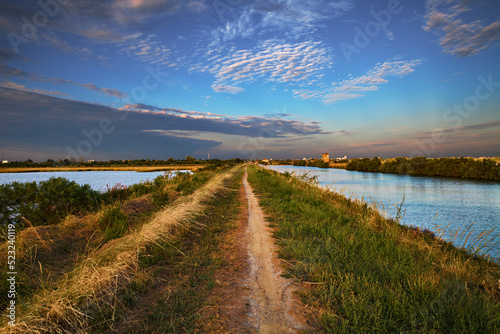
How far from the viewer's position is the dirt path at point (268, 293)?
316 centimetres

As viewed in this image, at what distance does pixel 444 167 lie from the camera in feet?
140

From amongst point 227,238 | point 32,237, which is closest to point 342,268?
point 227,238

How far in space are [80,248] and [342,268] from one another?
6763 mm

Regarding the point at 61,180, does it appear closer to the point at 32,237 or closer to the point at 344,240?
the point at 32,237

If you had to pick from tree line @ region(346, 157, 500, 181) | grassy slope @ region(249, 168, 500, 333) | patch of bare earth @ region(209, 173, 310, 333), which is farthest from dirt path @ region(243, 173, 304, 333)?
tree line @ region(346, 157, 500, 181)

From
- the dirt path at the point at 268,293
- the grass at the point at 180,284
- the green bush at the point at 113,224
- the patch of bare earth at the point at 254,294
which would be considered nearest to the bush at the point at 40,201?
the green bush at the point at 113,224

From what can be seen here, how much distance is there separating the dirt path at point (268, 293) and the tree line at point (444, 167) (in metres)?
44.4

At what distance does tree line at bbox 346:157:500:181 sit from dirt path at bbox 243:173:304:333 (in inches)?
1749

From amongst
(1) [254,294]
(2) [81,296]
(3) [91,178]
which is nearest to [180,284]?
(1) [254,294]

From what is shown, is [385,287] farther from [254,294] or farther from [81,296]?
[81,296]

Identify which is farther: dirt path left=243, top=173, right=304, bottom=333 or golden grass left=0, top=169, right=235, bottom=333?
dirt path left=243, top=173, right=304, bottom=333

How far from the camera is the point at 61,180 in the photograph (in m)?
9.16

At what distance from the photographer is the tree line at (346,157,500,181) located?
35062 millimetres

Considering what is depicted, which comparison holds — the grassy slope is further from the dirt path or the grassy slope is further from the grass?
the grass
